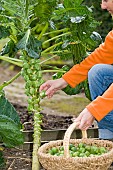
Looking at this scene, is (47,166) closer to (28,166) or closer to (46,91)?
(46,91)

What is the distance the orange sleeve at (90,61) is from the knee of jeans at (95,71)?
0.05 meters

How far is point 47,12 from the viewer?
10.00ft

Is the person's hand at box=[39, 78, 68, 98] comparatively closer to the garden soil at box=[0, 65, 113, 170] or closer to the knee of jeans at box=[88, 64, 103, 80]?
the knee of jeans at box=[88, 64, 103, 80]

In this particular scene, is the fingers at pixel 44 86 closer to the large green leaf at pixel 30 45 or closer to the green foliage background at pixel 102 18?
the large green leaf at pixel 30 45

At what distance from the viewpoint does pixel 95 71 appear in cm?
320

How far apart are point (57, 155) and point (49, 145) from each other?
0.64 ft

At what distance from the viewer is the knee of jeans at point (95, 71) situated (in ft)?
10.5

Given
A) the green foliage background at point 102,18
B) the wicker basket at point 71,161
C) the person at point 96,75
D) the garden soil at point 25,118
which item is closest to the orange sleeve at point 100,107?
the wicker basket at point 71,161

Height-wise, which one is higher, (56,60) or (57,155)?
(57,155)

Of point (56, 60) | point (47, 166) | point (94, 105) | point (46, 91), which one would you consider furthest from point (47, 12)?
point (56, 60)

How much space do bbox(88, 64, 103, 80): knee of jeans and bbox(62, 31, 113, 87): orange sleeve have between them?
49mm

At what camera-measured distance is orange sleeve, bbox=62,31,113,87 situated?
318cm

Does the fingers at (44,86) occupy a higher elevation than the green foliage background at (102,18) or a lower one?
higher

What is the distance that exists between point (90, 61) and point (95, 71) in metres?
0.09
